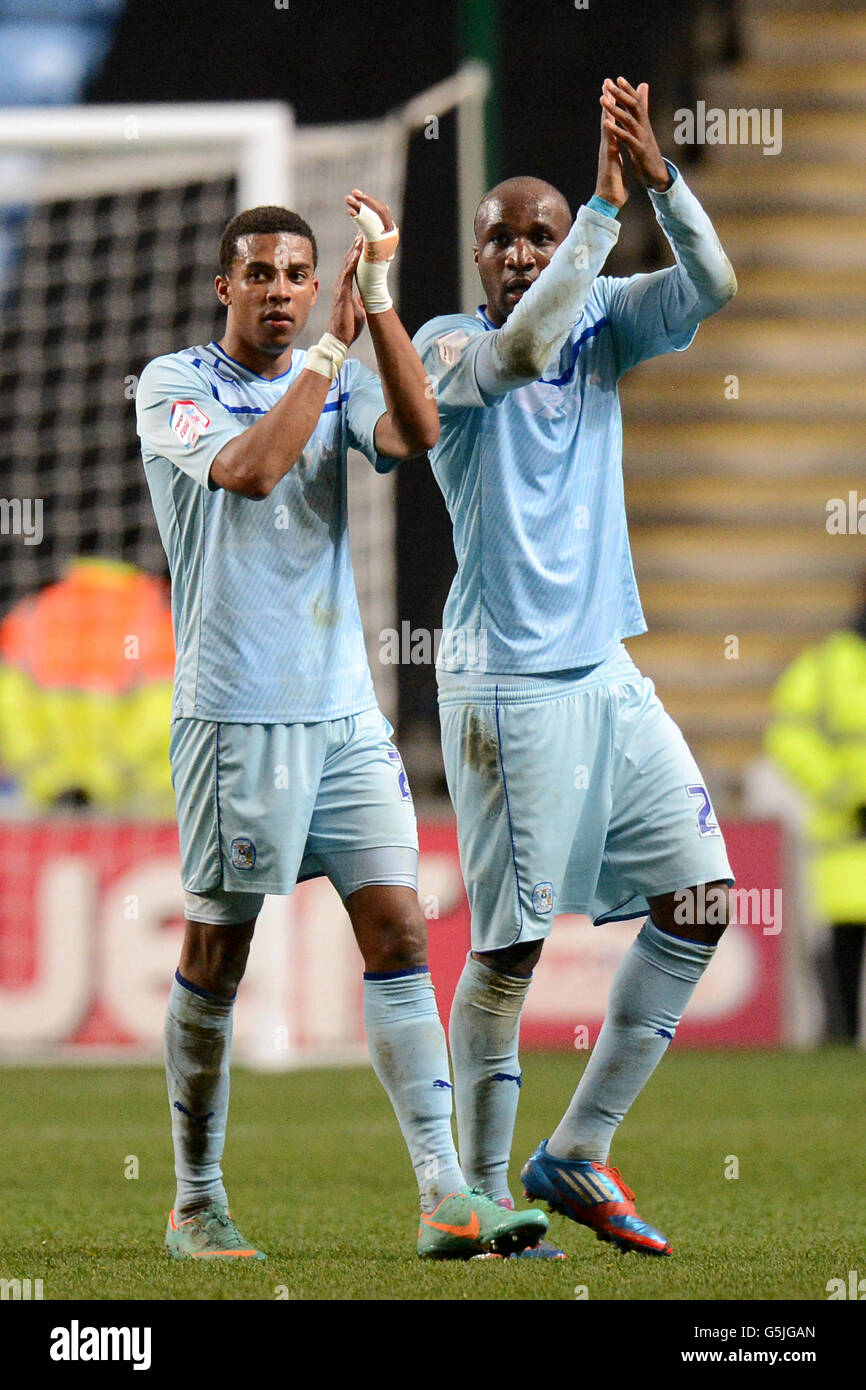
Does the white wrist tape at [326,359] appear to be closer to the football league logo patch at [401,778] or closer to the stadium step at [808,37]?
the football league logo patch at [401,778]

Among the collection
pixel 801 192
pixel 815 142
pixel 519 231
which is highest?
pixel 815 142

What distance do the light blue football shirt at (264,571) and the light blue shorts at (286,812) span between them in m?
0.04

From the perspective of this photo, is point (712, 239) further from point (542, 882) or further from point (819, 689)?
point (819, 689)

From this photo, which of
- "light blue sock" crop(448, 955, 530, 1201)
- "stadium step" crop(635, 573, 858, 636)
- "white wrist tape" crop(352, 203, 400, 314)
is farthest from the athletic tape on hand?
"stadium step" crop(635, 573, 858, 636)

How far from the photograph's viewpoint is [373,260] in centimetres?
353

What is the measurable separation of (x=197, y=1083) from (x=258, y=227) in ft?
5.01

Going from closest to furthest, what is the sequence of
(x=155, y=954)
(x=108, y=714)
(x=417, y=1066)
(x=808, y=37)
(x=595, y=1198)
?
(x=417, y=1066) < (x=595, y=1198) < (x=155, y=954) < (x=108, y=714) < (x=808, y=37)

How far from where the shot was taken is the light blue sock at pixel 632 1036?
3844 mm

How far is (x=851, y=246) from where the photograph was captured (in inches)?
521

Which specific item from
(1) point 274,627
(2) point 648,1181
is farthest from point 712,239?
(2) point 648,1181

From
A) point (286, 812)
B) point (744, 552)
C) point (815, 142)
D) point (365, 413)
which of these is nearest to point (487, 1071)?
point (286, 812)

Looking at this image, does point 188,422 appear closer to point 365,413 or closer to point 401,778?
point 365,413

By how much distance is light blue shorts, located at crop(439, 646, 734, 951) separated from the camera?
12.4 feet

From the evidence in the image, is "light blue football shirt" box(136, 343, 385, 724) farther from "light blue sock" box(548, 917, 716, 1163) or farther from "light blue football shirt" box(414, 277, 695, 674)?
"light blue sock" box(548, 917, 716, 1163)
